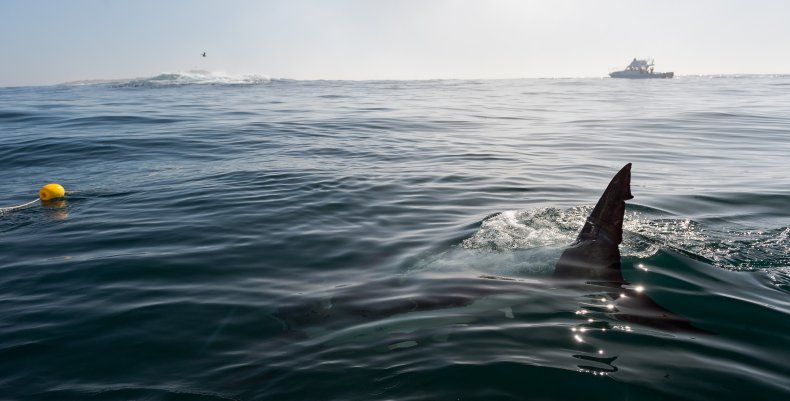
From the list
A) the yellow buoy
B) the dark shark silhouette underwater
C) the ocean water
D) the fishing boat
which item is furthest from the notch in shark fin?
the fishing boat

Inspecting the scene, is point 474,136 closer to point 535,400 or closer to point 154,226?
point 154,226

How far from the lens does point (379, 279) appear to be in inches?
289

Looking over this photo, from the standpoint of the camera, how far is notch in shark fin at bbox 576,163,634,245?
21.1 ft

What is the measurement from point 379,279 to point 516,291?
1.89 m

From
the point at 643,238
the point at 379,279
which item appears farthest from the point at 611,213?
the point at 379,279

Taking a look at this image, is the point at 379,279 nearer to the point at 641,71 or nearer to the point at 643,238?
the point at 643,238

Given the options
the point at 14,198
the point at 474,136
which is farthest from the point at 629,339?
the point at 474,136

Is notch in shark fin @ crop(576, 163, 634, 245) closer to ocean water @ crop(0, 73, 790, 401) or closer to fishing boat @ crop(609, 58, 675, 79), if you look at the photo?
ocean water @ crop(0, 73, 790, 401)

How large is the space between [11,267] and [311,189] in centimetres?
626

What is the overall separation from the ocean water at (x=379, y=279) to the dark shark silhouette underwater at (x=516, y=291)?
49 millimetres

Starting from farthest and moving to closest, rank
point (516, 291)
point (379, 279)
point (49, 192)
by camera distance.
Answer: point (49, 192) < point (379, 279) < point (516, 291)

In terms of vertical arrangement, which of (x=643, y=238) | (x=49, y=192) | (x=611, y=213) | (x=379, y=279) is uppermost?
(x=611, y=213)

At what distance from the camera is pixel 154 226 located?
32.5ft

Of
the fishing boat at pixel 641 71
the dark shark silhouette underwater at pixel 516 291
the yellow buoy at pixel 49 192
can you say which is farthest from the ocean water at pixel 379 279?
the fishing boat at pixel 641 71
